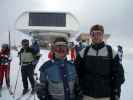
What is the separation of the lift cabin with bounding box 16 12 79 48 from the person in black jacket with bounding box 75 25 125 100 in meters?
1.30

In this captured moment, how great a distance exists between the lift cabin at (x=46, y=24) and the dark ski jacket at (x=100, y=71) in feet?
4.31

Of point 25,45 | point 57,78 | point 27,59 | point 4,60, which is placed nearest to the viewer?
point 57,78

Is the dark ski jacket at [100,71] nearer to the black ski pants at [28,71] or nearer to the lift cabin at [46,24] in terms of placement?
the lift cabin at [46,24]

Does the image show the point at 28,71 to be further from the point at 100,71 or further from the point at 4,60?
the point at 100,71

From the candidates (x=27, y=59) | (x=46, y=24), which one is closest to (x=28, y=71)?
(x=27, y=59)

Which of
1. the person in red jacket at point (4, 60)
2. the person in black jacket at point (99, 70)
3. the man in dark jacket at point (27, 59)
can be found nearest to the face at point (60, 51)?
the person in black jacket at point (99, 70)

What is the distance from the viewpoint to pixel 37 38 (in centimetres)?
552

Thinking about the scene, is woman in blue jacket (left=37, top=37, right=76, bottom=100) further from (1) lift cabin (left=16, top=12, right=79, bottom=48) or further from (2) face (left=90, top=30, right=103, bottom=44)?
(1) lift cabin (left=16, top=12, right=79, bottom=48)

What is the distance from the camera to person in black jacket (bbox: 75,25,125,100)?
3525mm

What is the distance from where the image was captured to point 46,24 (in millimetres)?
5305

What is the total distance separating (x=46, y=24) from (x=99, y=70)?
6.63 ft

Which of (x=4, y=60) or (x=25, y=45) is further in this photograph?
(x=4, y=60)

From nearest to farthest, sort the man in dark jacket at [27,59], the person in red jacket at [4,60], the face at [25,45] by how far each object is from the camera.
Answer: the face at [25,45]
the man in dark jacket at [27,59]
the person in red jacket at [4,60]

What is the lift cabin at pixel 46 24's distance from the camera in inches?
197
